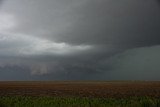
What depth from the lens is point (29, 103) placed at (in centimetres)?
3472

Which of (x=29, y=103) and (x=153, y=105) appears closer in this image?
(x=153, y=105)

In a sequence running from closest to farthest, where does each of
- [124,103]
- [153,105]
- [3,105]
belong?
[153,105] < [3,105] < [124,103]

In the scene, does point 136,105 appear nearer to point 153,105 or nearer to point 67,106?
point 153,105

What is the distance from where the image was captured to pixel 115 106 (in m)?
32.9

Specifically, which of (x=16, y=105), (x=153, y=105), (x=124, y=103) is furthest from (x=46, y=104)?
(x=153, y=105)

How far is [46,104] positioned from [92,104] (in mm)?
5270

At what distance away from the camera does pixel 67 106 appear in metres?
33.4

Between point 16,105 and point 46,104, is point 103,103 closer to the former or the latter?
point 46,104

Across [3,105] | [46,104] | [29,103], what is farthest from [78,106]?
[3,105]

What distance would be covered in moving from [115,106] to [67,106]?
539cm

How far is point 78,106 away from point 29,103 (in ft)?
19.3

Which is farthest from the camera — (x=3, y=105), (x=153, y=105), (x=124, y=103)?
(x=124, y=103)

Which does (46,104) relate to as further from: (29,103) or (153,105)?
(153,105)

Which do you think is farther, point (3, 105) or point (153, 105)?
point (3, 105)
